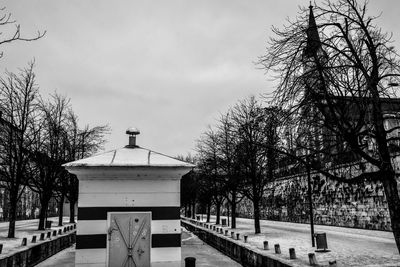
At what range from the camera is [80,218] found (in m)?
10.3

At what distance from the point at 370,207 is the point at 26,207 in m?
52.3

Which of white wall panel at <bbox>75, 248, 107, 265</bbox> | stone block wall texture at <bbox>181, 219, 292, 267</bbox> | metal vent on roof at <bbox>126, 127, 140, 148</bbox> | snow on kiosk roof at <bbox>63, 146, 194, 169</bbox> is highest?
metal vent on roof at <bbox>126, 127, 140, 148</bbox>

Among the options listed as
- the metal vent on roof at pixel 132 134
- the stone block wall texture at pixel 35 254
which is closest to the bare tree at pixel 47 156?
the stone block wall texture at pixel 35 254

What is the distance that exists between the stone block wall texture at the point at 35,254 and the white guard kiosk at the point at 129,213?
4.91 m

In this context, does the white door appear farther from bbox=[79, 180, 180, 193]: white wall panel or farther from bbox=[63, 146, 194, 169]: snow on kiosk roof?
bbox=[63, 146, 194, 169]: snow on kiosk roof

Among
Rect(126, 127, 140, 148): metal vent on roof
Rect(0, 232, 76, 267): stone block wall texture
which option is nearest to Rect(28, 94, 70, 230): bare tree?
Rect(0, 232, 76, 267): stone block wall texture

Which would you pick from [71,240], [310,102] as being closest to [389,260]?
[310,102]

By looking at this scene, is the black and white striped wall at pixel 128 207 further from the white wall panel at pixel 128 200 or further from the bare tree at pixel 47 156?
the bare tree at pixel 47 156

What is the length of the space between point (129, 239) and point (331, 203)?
24.1 meters

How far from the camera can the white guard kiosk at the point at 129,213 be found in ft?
34.0

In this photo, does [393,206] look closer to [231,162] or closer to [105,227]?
[105,227]

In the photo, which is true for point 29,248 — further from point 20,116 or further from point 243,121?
point 243,121

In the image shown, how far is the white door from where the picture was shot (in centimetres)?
1049

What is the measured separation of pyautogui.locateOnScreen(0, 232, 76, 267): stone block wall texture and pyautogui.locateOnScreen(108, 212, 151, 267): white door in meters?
5.13
